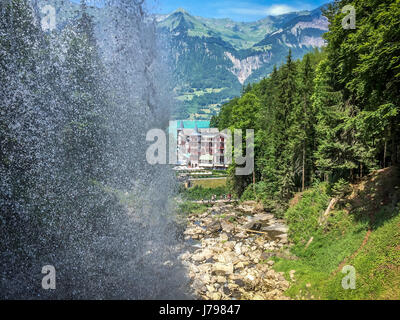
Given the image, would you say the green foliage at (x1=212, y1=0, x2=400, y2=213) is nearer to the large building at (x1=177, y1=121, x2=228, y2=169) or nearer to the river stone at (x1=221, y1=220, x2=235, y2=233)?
the river stone at (x1=221, y1=220, x2=235, y2=233)

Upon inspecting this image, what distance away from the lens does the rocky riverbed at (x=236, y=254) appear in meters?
14.5

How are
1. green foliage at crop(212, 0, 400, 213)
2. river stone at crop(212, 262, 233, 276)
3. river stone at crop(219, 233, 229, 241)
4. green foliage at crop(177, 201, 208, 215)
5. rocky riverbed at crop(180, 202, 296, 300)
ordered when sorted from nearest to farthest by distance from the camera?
green foliage at crop(212, 0, 400, 213)
rocky riverbed at crop(180, 202, 296, 300)
river stone at crop(212, 262, 233, 276)
river stone at crop(219, 233, 229, 241)
green foliage at crop(177, 201, 208, 215)

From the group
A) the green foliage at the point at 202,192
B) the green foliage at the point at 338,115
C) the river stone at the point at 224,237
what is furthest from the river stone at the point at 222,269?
the green foliage at the point at 202,192

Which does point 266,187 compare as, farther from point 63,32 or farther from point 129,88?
point 63,32

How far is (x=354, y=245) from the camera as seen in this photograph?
1359cm

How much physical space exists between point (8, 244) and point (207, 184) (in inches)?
1432

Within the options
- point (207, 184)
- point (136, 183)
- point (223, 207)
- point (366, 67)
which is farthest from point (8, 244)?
point (207, 184)

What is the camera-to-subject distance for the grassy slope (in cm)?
1073

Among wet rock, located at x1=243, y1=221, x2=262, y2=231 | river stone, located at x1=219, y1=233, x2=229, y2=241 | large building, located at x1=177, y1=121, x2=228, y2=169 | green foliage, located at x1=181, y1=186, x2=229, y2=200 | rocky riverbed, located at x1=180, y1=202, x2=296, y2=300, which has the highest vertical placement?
large building, located at x1=177, y1=121, x2=228, y2=169

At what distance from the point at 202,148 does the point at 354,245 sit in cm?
5696

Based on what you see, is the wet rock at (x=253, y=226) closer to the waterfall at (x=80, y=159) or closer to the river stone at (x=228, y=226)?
the river stone at (x=228, y=226)

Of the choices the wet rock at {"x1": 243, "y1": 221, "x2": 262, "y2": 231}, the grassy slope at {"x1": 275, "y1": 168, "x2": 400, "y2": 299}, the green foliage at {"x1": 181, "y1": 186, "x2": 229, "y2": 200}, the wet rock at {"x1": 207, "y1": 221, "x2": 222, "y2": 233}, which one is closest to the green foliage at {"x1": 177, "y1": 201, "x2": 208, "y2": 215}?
the green foliage at {"x1": 181, "y1": 186, "x2": 229, "y2": 200}

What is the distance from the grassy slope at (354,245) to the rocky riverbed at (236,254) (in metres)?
1.17

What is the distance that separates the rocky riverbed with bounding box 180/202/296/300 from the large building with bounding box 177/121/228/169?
3314 cm
